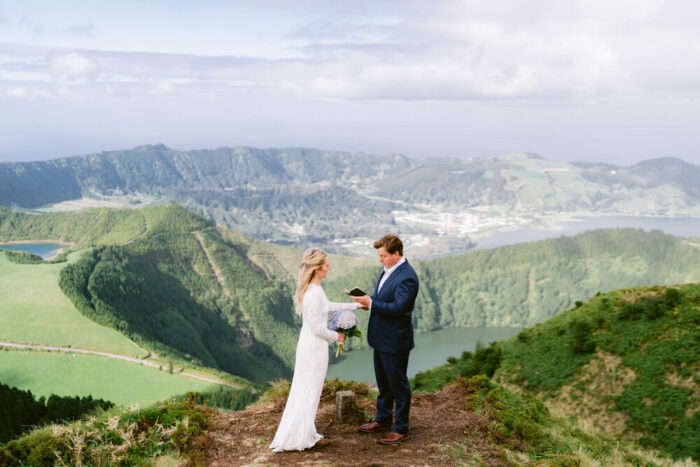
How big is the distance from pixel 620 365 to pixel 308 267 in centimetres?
2164

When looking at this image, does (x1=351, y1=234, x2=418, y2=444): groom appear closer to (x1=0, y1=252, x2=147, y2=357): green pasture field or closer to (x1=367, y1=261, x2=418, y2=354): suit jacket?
(x1=367, y1=261, x2=418, y2=354): suit jacket

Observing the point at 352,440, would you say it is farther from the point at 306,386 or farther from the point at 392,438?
the point at 306,386

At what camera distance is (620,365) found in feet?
78.6

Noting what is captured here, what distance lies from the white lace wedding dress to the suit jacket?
0.55 meters

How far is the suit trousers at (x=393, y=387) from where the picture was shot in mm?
9133

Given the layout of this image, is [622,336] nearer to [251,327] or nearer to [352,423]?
[352,423]

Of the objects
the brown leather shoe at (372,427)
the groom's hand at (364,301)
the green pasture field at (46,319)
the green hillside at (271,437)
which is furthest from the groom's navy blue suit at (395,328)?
the green pasture field at (46,319)

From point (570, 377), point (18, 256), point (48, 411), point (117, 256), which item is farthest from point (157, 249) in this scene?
point (570, 377)

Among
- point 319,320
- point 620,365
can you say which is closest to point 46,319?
point 620,365

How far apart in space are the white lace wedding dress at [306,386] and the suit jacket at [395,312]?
0.55 m

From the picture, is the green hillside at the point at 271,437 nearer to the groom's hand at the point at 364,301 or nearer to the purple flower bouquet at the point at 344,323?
the purple flower bouquet at the point at 344,323

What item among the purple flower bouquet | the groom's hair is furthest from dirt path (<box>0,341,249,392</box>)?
the groom's hair

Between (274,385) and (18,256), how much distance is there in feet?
595

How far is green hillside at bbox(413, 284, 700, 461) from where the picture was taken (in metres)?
19.7
